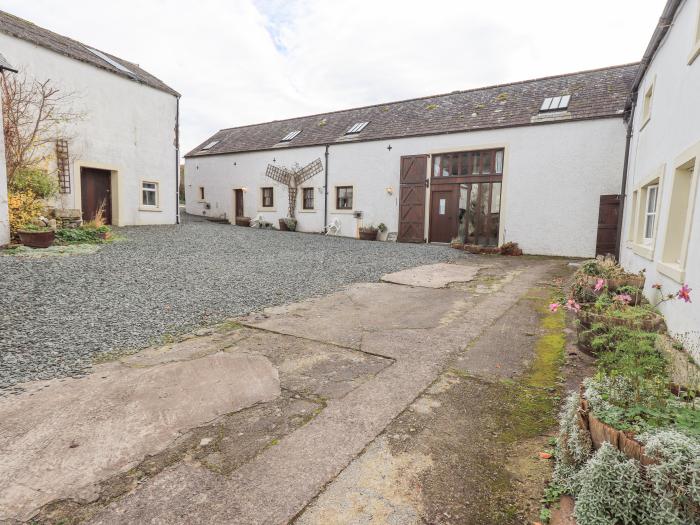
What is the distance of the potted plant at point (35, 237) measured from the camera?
852 cm

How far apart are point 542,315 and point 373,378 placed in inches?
130

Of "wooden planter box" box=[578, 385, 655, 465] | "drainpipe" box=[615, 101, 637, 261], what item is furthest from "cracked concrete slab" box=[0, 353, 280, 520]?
"drainpipe" box=[615, 101, 637, 261]

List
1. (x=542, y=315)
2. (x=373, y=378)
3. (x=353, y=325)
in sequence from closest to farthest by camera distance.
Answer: (x=373, y=378) → (x=353, y=325) → (x=542, y=315)

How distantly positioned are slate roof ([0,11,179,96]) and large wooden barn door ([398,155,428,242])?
34.3 feet

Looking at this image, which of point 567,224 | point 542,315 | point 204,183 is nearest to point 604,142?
point 567,224

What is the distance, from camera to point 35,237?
857 cm

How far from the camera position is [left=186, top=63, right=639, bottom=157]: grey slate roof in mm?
12672

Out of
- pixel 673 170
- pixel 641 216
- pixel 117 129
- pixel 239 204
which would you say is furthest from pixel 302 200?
pixel 673 170

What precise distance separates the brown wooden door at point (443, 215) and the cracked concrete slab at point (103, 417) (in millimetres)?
12643

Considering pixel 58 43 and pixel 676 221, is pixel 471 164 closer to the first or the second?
pixel 676 221

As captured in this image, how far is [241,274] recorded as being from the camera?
7.50 meters

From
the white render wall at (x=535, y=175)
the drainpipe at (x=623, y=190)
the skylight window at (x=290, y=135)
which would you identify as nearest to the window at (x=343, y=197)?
the white render wall at (x=535, y=175)

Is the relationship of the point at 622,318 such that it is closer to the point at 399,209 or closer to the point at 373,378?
the point at 373,378

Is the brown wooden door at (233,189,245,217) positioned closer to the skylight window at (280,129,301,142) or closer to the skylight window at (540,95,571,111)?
the skylight window at (280,129,301,142)
